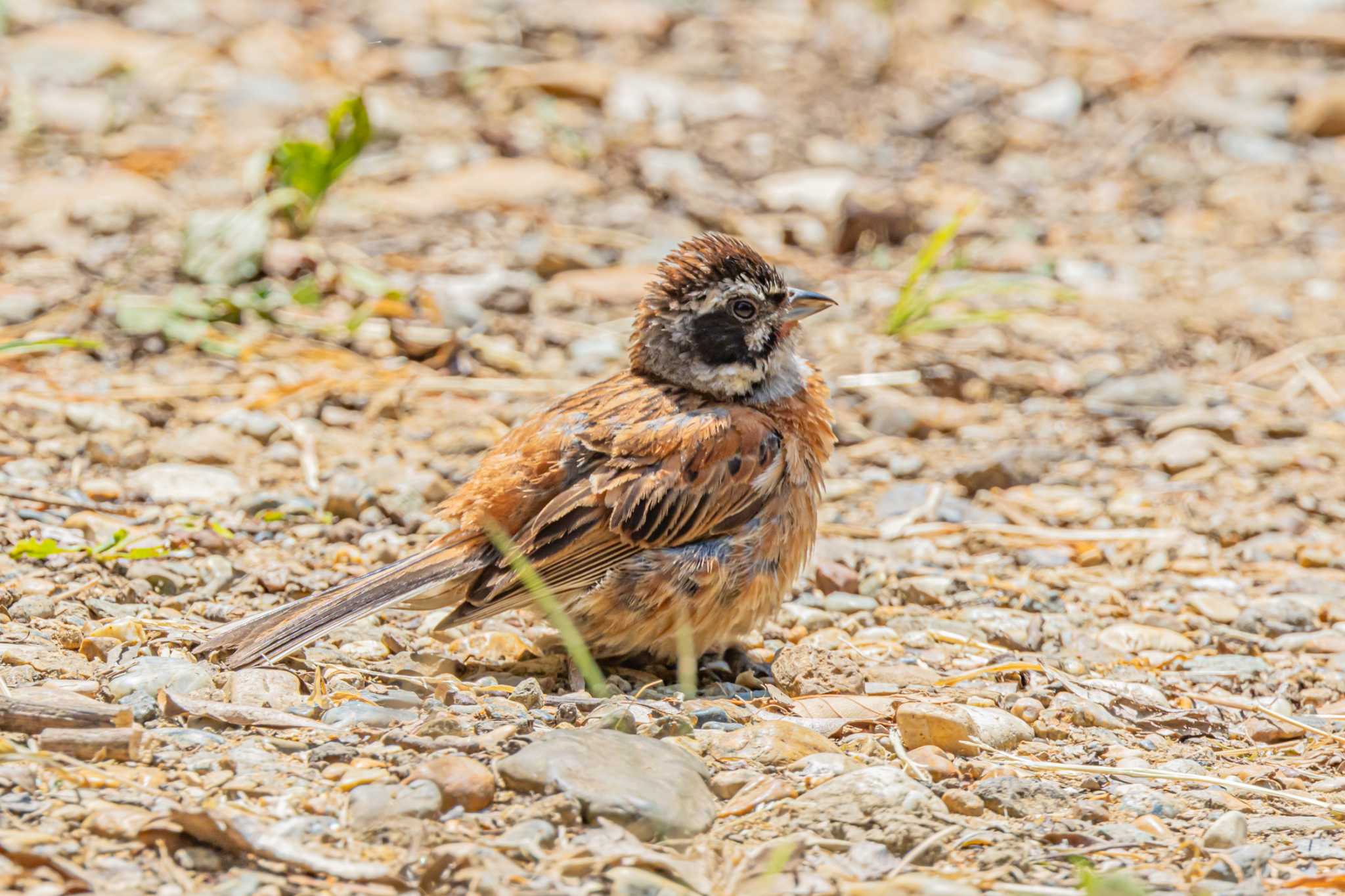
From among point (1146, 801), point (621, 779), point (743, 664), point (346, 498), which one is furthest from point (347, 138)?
point (1146, 801)

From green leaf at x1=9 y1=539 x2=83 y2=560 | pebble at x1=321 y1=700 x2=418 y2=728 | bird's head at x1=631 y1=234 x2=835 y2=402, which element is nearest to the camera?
pebble at x1=321 y1=700 x2=418 y2=728

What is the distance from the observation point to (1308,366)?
7484 mm

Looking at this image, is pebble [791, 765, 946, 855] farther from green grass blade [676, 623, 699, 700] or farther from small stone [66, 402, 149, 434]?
small stone [66, 402, 149, 434]

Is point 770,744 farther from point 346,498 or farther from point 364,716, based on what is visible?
point 346,498

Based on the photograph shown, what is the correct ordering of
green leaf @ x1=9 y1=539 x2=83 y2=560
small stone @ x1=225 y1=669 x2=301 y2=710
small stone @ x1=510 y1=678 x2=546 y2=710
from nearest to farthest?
1. small stone @ x1=225 y1=669 x2=301 y2=710
2. small stone @ x1=510 y1=678 x2=546 y2=710
3. green leaf @ x1=9 y1=539 x2=83 y2=560

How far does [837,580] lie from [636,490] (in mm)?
1092

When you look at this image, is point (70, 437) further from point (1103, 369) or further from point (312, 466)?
point (1103, 369)

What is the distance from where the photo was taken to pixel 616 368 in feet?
23.1

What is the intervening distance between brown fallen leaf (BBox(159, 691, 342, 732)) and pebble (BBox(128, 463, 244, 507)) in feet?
6.01

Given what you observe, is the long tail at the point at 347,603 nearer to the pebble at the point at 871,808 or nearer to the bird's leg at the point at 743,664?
the bird's leg at the point at 743,664

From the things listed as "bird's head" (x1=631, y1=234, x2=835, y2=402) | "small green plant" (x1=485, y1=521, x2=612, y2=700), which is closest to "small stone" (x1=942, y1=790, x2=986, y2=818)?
"small green plant" (x1=485, y1=521, x2=612, y2=700)

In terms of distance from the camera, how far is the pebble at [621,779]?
334 cm

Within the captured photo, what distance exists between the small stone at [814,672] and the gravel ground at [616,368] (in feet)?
0.08

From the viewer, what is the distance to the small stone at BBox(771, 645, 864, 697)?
4.48 meters
